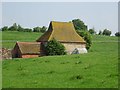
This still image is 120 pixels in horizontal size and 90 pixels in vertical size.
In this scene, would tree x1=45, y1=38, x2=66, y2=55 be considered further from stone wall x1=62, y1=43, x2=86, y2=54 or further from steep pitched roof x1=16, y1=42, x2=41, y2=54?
stone wall x1=62, y1=43, x2=86, y2=54

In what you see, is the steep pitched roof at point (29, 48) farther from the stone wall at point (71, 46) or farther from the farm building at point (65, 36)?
the stone wall at point (71, 46)

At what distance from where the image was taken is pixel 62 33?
6331 cm

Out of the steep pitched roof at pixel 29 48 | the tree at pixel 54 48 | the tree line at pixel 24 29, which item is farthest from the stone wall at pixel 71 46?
the tree line at pixel 24 29

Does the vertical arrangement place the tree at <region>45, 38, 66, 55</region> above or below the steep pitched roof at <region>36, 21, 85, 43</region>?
below

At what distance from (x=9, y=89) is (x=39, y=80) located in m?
3.04

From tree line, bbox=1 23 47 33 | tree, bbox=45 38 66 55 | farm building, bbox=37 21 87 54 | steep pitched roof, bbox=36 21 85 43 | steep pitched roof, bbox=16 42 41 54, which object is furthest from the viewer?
tree line, bbox=1 23 47 33

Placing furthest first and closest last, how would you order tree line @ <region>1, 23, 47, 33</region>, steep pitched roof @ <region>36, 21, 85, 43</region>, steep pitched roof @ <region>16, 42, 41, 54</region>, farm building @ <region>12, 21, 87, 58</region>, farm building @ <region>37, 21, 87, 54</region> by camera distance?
tree line @ <region>1, 23, 47, 33</region>, steep pitched roof @ <region>36, 21, 85, 43</region>, farm building @ <region>37, 21, 87, 54</region>, farm building @ <region>12, 21, 87, 58</region>, steep pitched roof @ <region>16, 42, 41, 54</region>

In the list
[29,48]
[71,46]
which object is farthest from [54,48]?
[71,46]

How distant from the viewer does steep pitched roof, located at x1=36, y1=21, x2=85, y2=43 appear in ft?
203

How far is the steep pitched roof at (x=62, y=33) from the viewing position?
61919 millimetres

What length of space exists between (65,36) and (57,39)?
9.91ft

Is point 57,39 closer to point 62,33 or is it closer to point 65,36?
point 65,36

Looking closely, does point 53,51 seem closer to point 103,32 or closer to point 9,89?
point 9,89

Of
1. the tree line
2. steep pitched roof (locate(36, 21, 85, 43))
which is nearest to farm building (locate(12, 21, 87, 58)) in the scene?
steep pitched roof (locate(36, 21, 85, 43))
